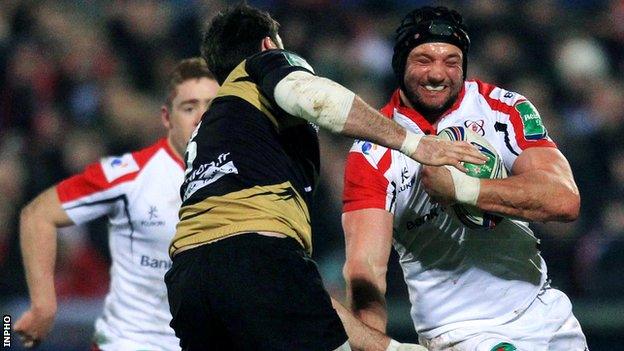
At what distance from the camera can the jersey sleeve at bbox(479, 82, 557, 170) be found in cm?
486

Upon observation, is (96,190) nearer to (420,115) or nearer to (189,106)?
(189,106)

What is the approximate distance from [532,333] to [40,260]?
2565 mm

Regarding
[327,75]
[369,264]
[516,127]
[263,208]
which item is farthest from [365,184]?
[327,75]

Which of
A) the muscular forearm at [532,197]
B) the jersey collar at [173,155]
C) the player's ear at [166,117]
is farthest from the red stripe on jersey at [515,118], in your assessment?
the player's ear at [166,117]

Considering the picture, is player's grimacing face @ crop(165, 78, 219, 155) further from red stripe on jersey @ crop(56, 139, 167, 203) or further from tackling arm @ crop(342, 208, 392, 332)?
tackling arm @ crop(342, 208, 392, 332)

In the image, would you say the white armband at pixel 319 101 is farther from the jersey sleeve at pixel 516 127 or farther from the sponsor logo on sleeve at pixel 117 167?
the sponsor logo on sleeve at pixel 117 167

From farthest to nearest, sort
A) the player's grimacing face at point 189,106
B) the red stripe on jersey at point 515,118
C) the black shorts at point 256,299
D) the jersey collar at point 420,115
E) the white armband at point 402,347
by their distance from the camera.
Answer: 1. the player's grimacing face at point 189,106
2. the jersey collar at point 420,115
3. the red stripe on jersey at point 515,118
4. the white armband at point 402,347
5. the black shorts at point 256,299

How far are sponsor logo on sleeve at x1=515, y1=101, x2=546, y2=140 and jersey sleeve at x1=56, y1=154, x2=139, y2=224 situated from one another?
7.14 feet

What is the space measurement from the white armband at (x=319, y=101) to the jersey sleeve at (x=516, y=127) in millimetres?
1177

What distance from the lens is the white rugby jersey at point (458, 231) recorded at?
4867 mm

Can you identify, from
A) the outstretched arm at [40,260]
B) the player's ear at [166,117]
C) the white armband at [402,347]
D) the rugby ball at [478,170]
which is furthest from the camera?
the player's ear at [166,117]

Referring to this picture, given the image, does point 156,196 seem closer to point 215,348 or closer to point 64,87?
point 215,348

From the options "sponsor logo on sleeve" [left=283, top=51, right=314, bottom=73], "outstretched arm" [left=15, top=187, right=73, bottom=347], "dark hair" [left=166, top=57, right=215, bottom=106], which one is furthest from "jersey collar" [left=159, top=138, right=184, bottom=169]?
"sponsor logo on sleeve" [left=283, top=51, right=314, bottom=73]

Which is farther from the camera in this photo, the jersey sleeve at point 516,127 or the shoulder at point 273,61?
the jersey sleeve at point 516,127
